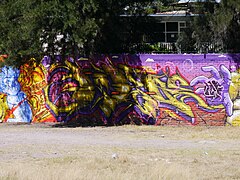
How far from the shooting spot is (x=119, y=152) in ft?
40.5

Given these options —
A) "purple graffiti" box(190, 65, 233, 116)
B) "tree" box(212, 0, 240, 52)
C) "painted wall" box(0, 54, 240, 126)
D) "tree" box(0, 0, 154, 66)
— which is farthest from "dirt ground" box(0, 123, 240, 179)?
"tree" box(212, 0, 240, 52)

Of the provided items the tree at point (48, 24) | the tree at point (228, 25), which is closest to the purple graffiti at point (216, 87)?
the tree at point (228, 25)

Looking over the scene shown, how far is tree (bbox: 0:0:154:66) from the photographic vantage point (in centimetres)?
1611

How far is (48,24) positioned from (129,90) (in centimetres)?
363

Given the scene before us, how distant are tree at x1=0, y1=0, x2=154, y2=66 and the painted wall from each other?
102 centimetres

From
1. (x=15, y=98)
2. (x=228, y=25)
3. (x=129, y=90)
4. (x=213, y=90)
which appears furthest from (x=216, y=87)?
(x=15, y=98)

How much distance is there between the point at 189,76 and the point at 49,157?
736cm

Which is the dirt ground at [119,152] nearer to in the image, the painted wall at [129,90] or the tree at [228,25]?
the painted wall at [129,90]

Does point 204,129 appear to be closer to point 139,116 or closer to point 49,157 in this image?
point 139,116

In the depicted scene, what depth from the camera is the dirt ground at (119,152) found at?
924 cm

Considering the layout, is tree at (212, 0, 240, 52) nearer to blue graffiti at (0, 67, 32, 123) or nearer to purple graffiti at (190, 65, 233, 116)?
purple graffiti at (190, 65, 233, 116)

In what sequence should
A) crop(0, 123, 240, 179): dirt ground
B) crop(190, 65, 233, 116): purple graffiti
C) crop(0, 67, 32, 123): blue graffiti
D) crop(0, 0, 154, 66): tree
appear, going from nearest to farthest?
crop(0, 123, 240, 179): dirt ground → crop(0, 0, 154, 66): tree → crop(190, 65, 233, 116): purple graffiti → crop(0, 67, 32, 123): blue graffiti

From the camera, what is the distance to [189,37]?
19.9 metres

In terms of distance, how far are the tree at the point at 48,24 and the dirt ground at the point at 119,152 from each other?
8.84 feet
